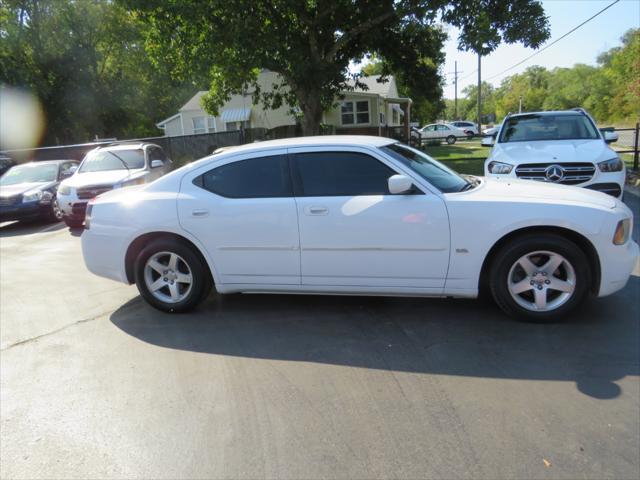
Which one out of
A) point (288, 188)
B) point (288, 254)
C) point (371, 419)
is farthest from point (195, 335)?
point (371, 419)

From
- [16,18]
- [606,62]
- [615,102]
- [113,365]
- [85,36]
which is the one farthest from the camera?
[606,62]

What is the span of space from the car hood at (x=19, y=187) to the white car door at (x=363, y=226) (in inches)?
358

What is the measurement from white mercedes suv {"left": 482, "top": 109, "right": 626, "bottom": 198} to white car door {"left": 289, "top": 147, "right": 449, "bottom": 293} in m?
2.99

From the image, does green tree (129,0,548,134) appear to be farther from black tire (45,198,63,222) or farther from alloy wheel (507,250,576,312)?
alloy wheel (507,250,576,312)

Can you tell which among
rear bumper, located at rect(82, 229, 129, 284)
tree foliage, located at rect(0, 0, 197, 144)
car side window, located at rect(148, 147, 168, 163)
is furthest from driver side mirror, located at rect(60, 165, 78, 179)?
tree foliage, located at rect(0, 0, 197, 144)

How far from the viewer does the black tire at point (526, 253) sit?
381 centimetres

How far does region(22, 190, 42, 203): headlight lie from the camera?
10.5 metres

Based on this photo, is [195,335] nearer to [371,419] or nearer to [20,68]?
[371,419]

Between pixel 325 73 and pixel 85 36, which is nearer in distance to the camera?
pixel 325 73

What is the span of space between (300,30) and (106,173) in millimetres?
9036

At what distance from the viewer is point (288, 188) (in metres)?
4.27

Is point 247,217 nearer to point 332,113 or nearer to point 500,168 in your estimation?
point 500,168

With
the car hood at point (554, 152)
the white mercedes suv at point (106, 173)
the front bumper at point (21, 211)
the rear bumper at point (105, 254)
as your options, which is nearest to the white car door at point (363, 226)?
the rear bumper at point (105, 254)

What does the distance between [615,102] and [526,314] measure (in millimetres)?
60199
